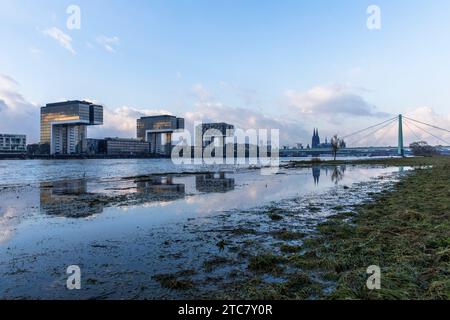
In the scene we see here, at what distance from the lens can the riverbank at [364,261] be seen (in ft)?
18.8

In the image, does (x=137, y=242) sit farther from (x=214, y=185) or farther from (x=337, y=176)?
(x=337, y=176)

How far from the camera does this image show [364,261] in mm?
7488

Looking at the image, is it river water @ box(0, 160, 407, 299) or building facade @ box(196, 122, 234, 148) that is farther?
building facade @ box(196, 122, 234, 148)

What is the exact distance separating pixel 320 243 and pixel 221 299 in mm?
4834

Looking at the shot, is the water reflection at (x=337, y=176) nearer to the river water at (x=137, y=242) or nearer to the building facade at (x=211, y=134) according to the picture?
the river water at (x=137, y=242)

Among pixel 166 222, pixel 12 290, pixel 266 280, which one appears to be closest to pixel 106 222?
pixel 166 222

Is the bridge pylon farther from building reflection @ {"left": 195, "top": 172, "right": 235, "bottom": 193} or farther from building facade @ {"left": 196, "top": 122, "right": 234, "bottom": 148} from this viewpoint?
building reflection @ {"left": 195, "top": 172, "right": 235, "bottom": 193}

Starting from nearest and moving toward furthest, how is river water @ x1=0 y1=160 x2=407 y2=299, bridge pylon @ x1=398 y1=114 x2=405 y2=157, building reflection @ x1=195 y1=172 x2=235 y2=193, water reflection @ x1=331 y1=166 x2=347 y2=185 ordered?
river water @ x1=0 y1=160 x2=407 y2=299 < building reflection @ x1=195 y1=172 x2=235 y2=193 < water reflection @ x1=331 y1=166 x2=347 y2=185 < bridge pylon @ x1=398 y1=114 x2=405 y2=157

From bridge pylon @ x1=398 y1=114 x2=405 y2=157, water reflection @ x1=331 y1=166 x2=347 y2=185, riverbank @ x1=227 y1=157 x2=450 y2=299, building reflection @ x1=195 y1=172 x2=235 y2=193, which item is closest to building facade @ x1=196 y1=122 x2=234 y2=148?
bridge pylon @ x1=398 y1=114 x2=405 y2=157

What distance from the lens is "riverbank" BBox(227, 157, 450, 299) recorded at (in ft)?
18.8

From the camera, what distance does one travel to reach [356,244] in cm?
888

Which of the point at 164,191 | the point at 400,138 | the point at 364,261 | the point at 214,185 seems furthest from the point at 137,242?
the point at 400,138
